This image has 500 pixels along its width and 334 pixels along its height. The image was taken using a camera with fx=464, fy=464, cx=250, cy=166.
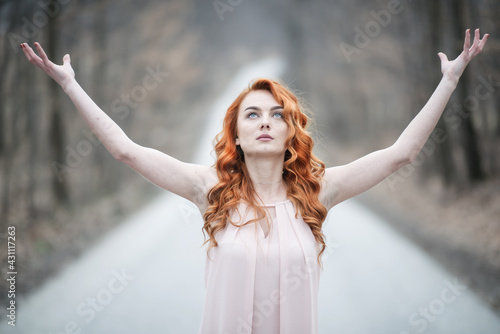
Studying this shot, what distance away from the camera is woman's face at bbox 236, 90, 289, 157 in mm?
2043

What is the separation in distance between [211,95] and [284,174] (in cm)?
569

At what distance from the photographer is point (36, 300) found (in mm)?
5305

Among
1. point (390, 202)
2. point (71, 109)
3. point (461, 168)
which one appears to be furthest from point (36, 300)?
point (461, 168)

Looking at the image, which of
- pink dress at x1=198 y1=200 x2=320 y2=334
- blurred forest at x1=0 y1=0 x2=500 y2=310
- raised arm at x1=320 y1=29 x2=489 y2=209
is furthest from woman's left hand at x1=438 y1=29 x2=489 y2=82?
blurred forest at x1=0 y1=0 x2=500 y2=310

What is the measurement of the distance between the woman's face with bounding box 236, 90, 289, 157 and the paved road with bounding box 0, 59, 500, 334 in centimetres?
342

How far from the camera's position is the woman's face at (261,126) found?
2043 mm

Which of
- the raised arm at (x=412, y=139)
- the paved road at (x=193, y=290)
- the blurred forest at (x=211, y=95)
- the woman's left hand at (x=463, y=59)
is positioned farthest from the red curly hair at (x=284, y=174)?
the blurred forest at (x=211, y=95)

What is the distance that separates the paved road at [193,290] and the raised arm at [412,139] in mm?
3341

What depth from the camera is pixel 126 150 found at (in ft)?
6.21

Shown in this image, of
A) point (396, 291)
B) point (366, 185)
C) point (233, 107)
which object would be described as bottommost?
point (366, 185)

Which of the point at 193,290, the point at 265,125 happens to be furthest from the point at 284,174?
the point at 193,290

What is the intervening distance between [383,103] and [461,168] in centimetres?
237

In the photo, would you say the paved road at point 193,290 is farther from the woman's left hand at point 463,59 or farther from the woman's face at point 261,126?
the woman's left hand at point 463,59

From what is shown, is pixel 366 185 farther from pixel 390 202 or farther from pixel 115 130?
pixel 390 202
